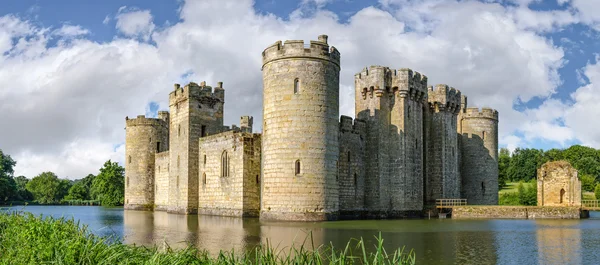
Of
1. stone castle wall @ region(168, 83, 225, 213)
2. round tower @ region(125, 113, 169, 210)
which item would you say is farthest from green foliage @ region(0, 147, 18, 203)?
stone castle wall @ region(168, 83, 225, 213)

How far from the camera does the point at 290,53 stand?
1142 inches

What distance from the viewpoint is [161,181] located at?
45406 mm

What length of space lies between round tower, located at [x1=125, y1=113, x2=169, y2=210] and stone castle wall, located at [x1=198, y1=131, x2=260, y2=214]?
45.3 feet

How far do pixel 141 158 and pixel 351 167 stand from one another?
74.6ft

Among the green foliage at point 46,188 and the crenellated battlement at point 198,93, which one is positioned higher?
the crenellated battlement at point 198,93

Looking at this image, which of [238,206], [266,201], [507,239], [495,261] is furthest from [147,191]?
[495,261]

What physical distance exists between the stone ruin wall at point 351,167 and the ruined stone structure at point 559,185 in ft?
45.2

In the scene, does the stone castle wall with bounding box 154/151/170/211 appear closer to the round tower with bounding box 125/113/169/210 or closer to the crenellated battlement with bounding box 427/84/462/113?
the round tower with bounding box 125/113/169/210

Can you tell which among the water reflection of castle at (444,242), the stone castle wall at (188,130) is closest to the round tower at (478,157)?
the stone castle wall at (188,130)

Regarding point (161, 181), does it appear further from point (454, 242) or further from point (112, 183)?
point (454, 242)

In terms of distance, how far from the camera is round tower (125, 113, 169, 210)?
1933 inches

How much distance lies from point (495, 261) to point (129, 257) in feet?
29.6

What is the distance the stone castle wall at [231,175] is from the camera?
32625 mm

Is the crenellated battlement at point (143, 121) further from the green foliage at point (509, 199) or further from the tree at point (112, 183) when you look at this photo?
the green foliage at point (509, 199)
